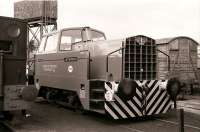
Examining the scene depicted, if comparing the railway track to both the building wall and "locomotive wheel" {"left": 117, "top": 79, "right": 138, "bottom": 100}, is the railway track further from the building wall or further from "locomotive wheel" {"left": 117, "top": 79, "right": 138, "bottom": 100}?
the building wall

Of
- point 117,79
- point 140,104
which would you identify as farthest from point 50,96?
point 140,104

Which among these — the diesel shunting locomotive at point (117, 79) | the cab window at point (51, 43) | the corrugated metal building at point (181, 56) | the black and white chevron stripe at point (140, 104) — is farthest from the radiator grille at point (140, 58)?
the corrugated metal building at point (181, 56)

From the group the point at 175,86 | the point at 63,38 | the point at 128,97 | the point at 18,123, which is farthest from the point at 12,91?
the point at 175,86

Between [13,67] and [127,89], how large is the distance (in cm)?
280

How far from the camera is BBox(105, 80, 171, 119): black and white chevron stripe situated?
855cm

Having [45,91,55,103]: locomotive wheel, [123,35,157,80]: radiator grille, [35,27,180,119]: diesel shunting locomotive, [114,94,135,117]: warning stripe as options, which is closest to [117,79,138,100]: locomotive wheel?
[35,27,180,119]: diesel shunting locomotive

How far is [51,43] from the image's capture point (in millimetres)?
11414

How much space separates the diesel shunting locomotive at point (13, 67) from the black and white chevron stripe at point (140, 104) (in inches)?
80.6

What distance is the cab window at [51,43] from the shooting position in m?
11.1

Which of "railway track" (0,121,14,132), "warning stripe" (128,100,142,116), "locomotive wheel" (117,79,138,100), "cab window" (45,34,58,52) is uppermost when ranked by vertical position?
"cab window" (45,34,58,52)

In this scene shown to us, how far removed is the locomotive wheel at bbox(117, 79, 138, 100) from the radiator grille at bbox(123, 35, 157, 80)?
0.59 meters

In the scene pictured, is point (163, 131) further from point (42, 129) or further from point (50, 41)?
point (50, 41)

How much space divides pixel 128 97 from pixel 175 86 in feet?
5.10

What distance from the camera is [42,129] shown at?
7758mm
